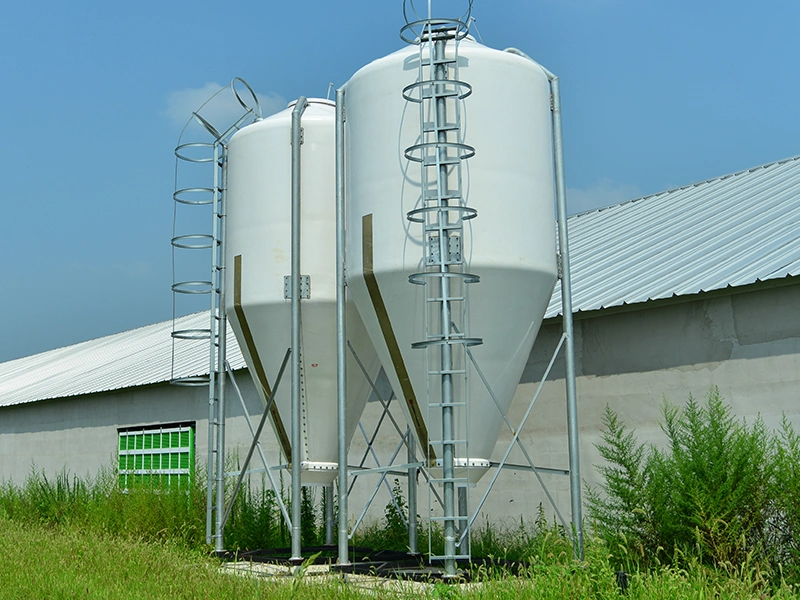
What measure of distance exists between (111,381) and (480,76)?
15.9 m

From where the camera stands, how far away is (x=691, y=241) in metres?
13.9

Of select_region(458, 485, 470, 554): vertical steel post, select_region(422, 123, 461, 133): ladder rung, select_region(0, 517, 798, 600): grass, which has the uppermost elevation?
select_region(422, 123, 461, 133): ladder rung

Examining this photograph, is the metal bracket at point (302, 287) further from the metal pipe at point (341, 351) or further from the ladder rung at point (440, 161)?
the ladder rung at point (440, 161)

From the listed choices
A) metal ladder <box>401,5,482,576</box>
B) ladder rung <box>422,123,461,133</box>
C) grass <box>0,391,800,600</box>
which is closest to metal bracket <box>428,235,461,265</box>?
metal ladder <box>401,5,482,576</box>

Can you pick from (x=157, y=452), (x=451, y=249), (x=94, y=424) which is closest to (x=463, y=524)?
(x=451, y=249)

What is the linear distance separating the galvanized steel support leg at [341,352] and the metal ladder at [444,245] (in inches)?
39.1

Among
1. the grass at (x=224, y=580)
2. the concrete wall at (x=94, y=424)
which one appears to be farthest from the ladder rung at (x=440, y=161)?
the concrete wall at (x=94, y=424)

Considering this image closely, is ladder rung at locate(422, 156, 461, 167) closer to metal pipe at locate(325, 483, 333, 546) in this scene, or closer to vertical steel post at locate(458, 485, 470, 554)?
vertical steel post at locate(458, 485, 470, 554)

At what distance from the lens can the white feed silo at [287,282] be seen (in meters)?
11.0

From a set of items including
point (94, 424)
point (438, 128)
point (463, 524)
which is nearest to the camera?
point (438, 128)

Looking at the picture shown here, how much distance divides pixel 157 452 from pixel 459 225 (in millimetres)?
12922

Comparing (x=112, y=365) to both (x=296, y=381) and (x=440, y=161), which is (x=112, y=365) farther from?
(x=440, y=161)

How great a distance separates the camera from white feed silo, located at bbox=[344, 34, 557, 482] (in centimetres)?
905

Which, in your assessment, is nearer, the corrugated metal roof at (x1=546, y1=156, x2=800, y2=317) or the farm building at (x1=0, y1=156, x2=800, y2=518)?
the farm building at (x1=0, y1=156, x2=800, y2=518)
